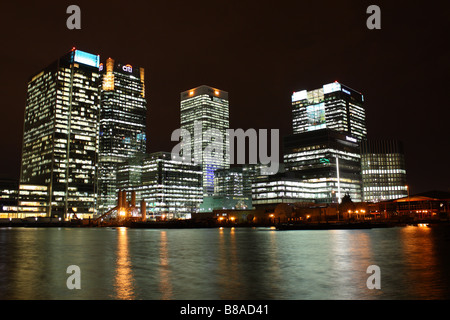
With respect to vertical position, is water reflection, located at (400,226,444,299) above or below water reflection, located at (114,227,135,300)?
below

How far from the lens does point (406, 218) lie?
172750 mm

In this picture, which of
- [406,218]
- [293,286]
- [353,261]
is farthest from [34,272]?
[406,218]

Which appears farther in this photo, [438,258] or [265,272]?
[438,258]

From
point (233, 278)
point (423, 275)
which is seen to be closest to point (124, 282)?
point (233, 278)

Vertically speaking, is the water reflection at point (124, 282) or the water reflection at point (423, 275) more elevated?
the water reflection at point (124, 282)

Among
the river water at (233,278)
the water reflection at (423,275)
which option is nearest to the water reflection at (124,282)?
the river water at (233,278)

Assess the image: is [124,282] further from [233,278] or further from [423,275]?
[423,275]

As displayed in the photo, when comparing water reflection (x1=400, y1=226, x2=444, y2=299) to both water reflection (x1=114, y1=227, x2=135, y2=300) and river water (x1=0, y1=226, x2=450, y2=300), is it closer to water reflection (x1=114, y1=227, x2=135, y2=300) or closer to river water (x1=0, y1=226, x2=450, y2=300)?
river water (x1=0, y1=226, x2=450, y2=300)

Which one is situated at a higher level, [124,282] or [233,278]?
[124,282]

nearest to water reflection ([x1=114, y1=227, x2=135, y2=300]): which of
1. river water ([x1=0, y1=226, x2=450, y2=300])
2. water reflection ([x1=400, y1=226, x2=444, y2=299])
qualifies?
river water ([x1=0, y1=226, x2=450, y2=300])

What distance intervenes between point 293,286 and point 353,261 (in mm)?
15099

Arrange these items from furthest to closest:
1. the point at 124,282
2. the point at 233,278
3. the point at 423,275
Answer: the point at 423,275
the point at 233,278
the point at 124,282

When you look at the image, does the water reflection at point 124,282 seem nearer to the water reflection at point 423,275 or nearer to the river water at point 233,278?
the river water at point 233,278
